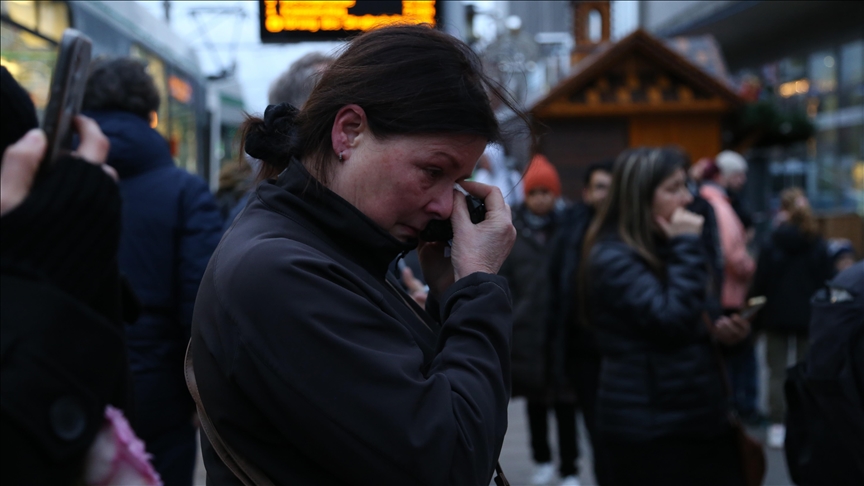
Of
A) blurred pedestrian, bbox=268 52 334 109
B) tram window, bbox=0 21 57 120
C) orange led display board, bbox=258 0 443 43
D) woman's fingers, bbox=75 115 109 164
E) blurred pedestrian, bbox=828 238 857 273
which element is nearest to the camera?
woman's fingers, bbox=75 115 109 164

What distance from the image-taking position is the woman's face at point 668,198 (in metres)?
3.74

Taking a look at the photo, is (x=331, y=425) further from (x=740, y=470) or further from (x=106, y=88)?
(x=740, y=470)

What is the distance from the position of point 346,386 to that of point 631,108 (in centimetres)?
843

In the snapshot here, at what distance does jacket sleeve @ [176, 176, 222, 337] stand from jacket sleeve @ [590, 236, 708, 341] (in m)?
1.50

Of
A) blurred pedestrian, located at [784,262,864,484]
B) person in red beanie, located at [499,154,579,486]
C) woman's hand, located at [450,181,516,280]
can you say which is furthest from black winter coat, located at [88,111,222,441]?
person in red beanie, located at [499,154,579,486]

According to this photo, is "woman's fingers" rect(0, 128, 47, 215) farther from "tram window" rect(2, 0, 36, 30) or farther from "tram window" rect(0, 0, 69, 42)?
"tram window" rect(2, 0, 36, 30)

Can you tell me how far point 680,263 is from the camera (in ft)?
11.5

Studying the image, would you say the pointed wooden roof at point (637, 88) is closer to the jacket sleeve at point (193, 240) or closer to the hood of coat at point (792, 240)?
the hood of coat at point (792, 240)

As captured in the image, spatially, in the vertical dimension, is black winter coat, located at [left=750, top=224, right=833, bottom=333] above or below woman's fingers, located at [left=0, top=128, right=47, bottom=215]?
below

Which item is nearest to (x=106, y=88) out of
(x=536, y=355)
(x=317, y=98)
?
(x=317, y=98)

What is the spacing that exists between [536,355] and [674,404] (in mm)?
2047

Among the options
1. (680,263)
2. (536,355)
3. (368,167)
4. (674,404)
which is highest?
(368,167)

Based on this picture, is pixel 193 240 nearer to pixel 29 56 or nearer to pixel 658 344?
pixel 658 344

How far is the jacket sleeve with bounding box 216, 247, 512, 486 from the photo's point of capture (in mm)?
1288
